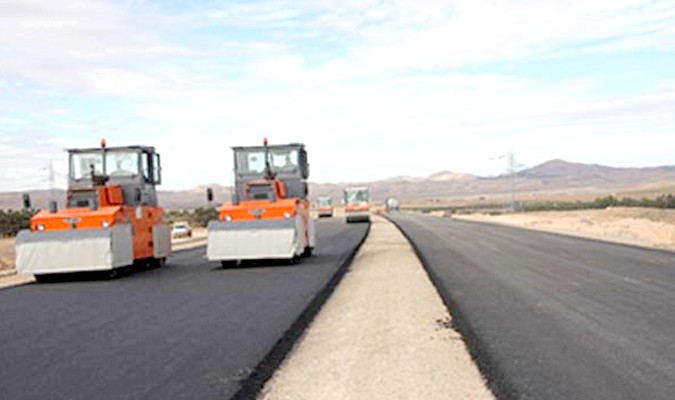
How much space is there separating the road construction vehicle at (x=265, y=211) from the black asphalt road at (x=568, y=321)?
3482 millimetres

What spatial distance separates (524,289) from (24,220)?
5360cm

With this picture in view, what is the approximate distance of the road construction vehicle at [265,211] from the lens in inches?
751

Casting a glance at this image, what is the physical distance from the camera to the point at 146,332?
10164 millimetres

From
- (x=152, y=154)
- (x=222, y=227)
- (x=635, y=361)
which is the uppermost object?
(x=152, y=154)

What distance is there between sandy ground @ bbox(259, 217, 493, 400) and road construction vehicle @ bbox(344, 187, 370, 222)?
41107 mm

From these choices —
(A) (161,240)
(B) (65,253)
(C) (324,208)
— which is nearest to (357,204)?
(C) (324,208)

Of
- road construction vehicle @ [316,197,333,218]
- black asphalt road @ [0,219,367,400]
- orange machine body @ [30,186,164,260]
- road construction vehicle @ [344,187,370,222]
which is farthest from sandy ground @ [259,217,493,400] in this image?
road construction vehicle @ [316,197,333,218]

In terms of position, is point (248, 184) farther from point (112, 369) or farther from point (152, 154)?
point (112, 369)

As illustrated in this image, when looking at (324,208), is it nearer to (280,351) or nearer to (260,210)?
(260,210)

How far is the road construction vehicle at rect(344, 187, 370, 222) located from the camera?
56.1 metres

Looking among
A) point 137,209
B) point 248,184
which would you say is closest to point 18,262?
A: point 137,209

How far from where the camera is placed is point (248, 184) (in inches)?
813

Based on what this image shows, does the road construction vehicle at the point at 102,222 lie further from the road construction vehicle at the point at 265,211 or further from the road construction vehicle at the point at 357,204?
the road construction vehicle at the point at 357,204

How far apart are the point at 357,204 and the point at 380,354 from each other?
47.2m
